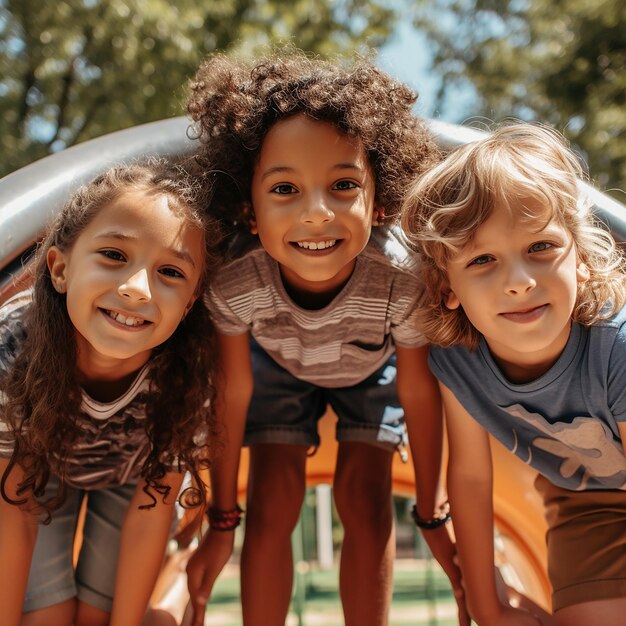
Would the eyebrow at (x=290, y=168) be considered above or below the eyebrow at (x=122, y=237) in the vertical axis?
above

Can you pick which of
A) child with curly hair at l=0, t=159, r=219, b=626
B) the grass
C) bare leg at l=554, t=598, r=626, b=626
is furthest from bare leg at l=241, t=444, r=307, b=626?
the grass

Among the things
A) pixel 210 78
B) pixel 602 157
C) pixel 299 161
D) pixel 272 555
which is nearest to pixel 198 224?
pixel 299 161

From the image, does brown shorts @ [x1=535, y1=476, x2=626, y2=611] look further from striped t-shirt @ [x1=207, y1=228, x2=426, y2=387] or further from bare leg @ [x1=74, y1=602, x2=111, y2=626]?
bare leg @ [x1=74, y1=602, x2=111, y2=626]

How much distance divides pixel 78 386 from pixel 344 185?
73 centimetres

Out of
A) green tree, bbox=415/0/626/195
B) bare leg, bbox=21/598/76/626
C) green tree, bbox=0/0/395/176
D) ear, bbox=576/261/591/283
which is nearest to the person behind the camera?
ear, bbox=576/261/591/283

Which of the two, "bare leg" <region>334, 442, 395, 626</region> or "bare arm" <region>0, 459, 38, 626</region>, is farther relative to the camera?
"bare leg" <region>334, 442, 395, 626</region>

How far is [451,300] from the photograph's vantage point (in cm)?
173

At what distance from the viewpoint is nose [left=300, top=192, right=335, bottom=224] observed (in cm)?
169

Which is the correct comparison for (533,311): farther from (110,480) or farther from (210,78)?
(110,480)

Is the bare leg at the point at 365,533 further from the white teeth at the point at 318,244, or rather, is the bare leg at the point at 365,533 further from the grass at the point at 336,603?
the grass at the point at 336,603

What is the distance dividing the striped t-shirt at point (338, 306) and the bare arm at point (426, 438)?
55 millimetres

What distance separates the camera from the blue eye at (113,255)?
168 centimetres

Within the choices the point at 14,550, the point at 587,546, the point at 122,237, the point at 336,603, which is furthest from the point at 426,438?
the point at 336,603

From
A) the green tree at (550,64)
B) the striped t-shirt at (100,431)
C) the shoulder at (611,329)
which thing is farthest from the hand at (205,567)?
the green tree at (550,64)
